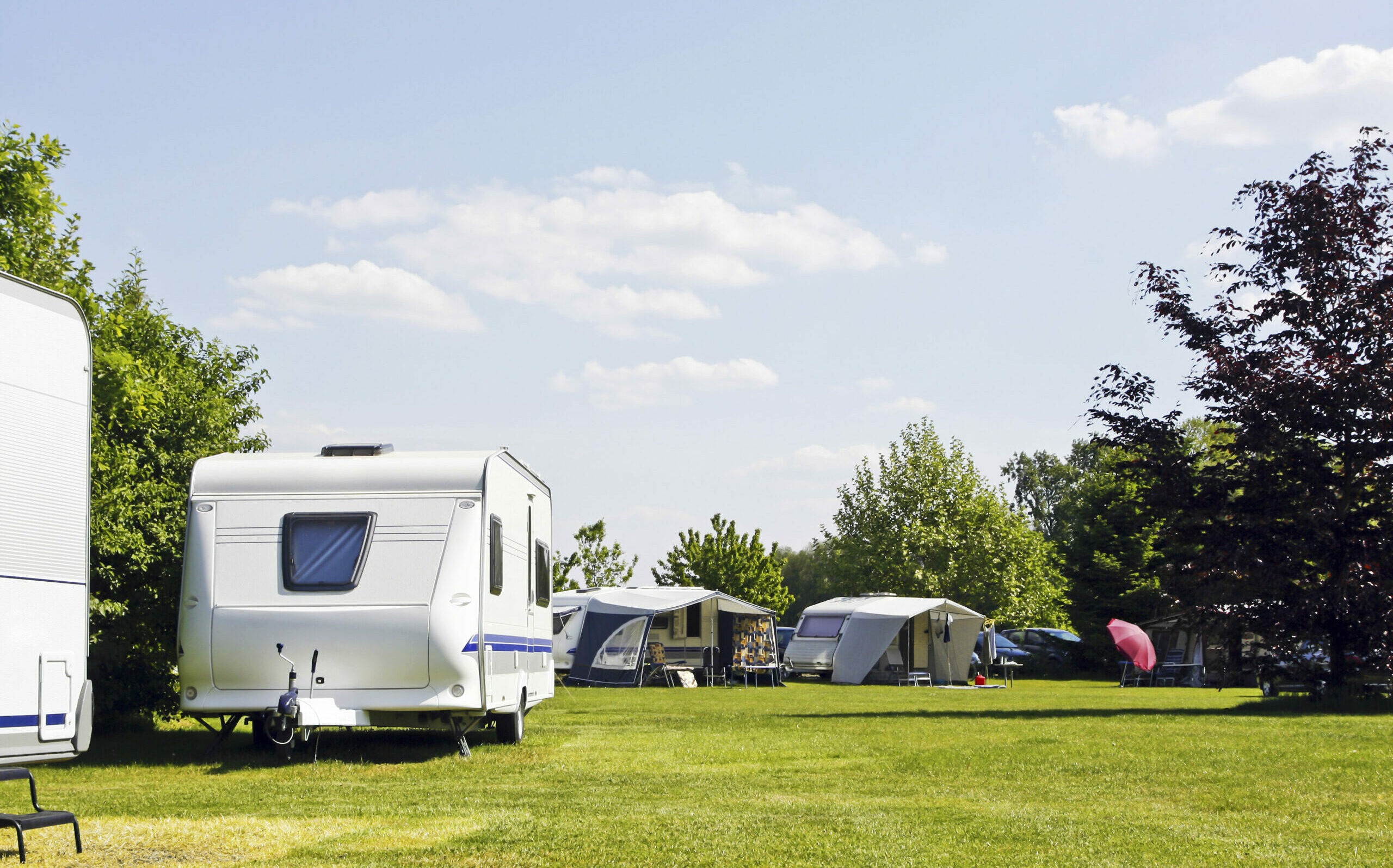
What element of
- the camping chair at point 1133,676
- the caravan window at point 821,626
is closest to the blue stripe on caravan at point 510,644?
the caravan window at point 821,626

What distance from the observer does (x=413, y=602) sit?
10984 mm

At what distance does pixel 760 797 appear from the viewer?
30.7ft

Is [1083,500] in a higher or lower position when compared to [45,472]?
higher

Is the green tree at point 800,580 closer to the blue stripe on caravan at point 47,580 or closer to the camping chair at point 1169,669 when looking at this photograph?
the camping chair at point 1169,669

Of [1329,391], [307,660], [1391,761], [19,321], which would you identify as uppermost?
[1329,391]

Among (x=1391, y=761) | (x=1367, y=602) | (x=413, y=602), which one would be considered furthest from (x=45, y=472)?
(x=1367, y=602)

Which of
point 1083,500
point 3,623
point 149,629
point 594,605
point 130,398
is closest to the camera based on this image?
point 3,623

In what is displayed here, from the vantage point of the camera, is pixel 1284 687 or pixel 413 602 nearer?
pixel 413 602

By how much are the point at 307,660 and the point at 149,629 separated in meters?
4.20

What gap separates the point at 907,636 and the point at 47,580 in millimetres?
27966

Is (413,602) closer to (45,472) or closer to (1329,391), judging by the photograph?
(45,472)

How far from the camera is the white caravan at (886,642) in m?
32.0

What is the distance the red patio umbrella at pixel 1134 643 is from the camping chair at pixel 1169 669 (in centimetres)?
215

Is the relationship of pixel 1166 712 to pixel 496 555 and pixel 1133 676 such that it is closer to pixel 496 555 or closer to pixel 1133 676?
pixel 496 555
